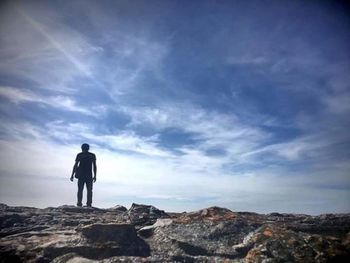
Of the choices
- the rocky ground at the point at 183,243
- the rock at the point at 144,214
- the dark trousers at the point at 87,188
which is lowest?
the rocky ground at the point at 183,243

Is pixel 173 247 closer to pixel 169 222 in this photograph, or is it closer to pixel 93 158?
pixel 169 222

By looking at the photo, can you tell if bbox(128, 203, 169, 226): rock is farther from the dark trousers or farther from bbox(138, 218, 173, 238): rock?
the dark trousers

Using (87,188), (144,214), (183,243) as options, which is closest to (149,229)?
(183,243)

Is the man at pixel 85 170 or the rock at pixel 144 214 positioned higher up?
the man at pixel 85 170

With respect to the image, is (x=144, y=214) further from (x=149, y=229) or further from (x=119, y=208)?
(x=119, y=208)

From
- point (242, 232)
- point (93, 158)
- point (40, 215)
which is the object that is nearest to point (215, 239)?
point (242, 232)

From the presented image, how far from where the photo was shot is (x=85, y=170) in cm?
1895

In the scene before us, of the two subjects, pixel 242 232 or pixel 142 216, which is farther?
pixel 142 216

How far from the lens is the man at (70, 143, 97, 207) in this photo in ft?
Answer: 61.6

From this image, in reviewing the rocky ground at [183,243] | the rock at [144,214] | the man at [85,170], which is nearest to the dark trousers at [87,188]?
the man at [85,170]

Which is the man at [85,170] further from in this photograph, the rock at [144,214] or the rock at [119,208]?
the rock at [144,214]

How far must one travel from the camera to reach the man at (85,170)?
739 inches

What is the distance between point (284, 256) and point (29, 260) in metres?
7.34

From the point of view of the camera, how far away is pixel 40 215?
1427cm
